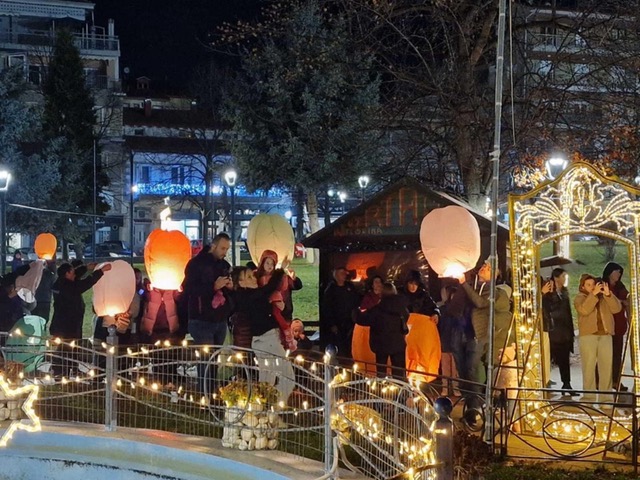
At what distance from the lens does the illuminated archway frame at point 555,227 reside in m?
10.4

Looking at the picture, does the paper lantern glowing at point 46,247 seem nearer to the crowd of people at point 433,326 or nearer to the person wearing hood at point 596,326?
the crowd of people at point 433,326

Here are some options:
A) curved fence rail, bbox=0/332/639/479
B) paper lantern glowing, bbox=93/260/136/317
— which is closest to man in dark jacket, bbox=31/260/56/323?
paper lantern glowing, bbox=93/260/136/317

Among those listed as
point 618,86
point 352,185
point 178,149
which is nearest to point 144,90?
point 178,149

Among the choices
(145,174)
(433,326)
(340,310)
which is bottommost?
(433,326)

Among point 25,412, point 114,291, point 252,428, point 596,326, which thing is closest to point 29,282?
point 114,291

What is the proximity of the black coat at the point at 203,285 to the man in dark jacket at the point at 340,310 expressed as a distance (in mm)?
2591

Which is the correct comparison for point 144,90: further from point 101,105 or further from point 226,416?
point 226,416

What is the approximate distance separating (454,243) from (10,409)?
5.72 metres

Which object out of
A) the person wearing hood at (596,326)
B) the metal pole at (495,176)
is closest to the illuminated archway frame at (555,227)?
the person wearing hood at (596,326)

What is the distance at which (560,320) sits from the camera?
521 inches

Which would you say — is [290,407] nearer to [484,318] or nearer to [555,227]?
[484,318]

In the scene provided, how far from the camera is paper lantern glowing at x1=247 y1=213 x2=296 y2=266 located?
1473 centimetres

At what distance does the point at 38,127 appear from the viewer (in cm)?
4153

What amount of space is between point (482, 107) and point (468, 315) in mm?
6787
